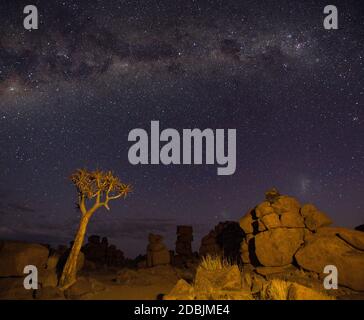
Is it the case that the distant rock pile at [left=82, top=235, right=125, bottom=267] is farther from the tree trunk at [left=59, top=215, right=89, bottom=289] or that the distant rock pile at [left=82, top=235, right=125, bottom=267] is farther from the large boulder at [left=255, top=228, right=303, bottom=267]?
the large boulder at [left=255, top=228, right=303, bottom=267]

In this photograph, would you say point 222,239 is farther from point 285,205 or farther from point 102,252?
point 102,252

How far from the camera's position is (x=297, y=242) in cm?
1784

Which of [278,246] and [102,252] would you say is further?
[102,252]

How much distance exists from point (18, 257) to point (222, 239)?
24238 millimetres

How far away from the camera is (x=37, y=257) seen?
17.5 meters

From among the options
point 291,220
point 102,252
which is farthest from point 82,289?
point 102,252

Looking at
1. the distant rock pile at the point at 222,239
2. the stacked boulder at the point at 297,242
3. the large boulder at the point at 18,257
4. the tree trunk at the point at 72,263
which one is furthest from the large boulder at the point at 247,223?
the large boulder at the point at 18,257

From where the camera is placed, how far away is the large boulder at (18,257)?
16.1m

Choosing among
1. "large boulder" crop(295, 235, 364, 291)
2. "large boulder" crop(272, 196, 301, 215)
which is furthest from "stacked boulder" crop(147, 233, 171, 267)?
"large boulder" crop(295, 235, 364, 291)

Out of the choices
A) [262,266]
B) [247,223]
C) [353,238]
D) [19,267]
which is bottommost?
[262,266]

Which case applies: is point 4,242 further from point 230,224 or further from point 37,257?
point 230,224

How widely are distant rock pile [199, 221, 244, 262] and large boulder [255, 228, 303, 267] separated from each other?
13902 mm

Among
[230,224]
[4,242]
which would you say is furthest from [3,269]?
[230,224]

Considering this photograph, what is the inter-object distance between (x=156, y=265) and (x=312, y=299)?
2646 cm
